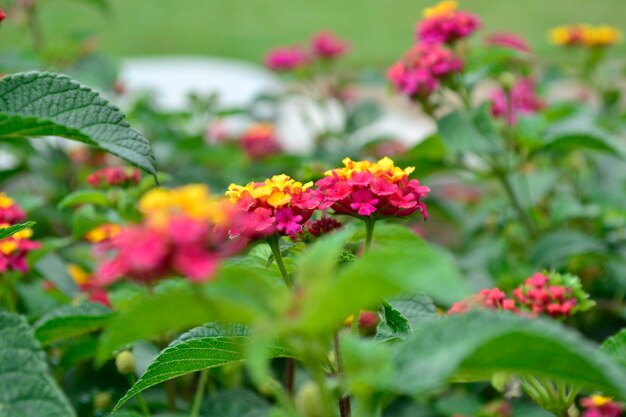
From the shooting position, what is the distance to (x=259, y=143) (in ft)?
6.33

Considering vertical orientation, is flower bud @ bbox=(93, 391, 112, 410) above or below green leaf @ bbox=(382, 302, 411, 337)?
below

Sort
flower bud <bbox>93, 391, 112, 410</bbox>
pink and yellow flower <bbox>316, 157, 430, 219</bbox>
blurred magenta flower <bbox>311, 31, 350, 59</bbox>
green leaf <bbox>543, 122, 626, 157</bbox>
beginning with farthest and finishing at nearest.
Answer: blurred magenta flower <bbox>311, 31, 350, 59</bbox> → green leaf <bbox>543, 122, 626, 157</bbox> → flower bud <bbox>93, 391, 112, 410</bbox> → pink and yellow flower <bbox>316, 157, 430, 219</bbox>

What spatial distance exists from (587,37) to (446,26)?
0.68m

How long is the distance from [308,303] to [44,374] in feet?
0.66

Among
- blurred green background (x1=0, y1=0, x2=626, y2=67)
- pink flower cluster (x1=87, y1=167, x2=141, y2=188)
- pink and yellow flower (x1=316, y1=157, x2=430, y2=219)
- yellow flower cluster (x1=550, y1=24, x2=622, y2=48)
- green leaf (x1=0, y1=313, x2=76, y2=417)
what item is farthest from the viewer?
blurred green background (x1=0, y1=0, x2=626, y2=67)

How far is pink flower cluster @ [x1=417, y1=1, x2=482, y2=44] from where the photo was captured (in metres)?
1.34

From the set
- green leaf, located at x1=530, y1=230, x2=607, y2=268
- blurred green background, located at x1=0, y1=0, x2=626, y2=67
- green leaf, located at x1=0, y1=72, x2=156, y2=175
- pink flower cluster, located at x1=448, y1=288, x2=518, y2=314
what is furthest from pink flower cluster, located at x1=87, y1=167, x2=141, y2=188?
blurred green background, located at x1=0, y1=0, x2=626, y2=67

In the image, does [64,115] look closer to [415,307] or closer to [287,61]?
[415,307]


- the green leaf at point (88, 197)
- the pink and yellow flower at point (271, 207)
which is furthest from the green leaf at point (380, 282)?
the green leaf at point (88, 197)

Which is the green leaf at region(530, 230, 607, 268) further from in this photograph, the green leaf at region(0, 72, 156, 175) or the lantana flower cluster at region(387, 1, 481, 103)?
the green leaf at region(0, 72, 156, 175)

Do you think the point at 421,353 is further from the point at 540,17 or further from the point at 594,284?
the point at 540,17

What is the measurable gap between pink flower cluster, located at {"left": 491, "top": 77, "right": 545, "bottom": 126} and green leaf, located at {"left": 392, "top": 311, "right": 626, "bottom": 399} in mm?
879

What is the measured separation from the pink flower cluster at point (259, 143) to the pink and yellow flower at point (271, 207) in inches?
50.3

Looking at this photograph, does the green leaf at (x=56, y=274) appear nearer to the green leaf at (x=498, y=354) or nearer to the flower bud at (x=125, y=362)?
the flower bud at (x=125, y=362)
